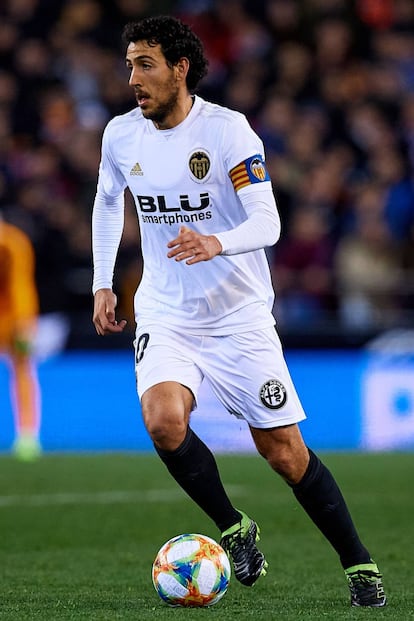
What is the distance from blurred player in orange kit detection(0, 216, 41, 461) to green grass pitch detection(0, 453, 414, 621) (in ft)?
1.09

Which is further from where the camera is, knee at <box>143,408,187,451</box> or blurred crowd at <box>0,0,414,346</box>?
blurred crowd at <box>0,0,414,346</box>

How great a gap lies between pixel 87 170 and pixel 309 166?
240cm

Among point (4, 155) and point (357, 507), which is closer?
point (357, 507)

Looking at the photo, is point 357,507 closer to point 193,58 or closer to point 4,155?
point 193,58

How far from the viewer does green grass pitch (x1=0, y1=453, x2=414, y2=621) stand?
16.6ft

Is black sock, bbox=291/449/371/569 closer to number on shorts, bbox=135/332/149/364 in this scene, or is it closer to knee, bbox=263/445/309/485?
knee, bbox=263/445/309/485

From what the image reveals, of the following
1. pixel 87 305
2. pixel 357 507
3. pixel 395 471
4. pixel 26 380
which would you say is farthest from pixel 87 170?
pixel 357 507

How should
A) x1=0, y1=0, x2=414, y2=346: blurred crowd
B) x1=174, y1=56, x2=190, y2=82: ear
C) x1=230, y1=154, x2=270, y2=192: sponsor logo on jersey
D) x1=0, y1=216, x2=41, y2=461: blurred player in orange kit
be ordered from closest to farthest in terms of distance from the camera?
x1=230, y1=154, x2=270, y2=192: sponsor logo on jersey
x1=174, y1=56, x2=190, y2=82: ear
x1=0, y1=216, x2=41, y2=461: blurred player in orange kit
x1=0, y1=0, x2=414, y2=346: blurred crowd

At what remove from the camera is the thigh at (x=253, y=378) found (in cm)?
521

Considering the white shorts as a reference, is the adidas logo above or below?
above

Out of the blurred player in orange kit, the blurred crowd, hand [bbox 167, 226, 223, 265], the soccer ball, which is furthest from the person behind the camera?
the blurred crowd

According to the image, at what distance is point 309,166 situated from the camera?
14289 mm

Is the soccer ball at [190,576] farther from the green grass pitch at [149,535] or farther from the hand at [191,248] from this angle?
the hand at [191,248]

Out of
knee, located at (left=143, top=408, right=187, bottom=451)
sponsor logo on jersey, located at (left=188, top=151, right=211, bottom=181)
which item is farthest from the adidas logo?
knee, located at (left=143, top=408, right=187, bottom=451)
